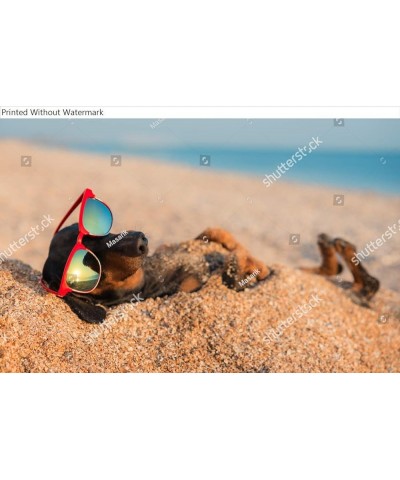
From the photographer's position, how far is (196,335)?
10.7 ft

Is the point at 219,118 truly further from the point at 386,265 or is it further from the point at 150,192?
the point at 150,192

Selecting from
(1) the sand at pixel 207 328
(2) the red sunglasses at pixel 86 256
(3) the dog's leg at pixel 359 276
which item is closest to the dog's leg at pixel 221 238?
(1) the sand at pixel 207 328

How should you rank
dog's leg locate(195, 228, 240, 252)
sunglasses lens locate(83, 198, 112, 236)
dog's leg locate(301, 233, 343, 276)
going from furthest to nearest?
dog's leg locate(301, 233, 343, 276) < dog's leg locate(195, 228, 240, 252) < sunglasses lens locate(83, 198, 112, 236)

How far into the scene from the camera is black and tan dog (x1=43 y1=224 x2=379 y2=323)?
306 centimetres

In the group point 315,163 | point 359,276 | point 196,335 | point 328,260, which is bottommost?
point 196,335

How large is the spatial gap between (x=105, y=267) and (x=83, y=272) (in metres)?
0.13

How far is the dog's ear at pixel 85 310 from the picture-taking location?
122 inches

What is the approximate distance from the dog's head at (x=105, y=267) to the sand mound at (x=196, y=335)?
0.07 meters

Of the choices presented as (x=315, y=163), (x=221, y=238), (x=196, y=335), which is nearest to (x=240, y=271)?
(x=221, y=238)

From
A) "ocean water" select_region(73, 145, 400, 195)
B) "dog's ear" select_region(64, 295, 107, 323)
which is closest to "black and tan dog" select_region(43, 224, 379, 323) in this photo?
"dog's ear" select_region(64, 295, 107, 323)

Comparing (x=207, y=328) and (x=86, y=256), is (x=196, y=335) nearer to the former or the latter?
(x=207, y=328)

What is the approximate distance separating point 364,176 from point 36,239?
3606 millimetres

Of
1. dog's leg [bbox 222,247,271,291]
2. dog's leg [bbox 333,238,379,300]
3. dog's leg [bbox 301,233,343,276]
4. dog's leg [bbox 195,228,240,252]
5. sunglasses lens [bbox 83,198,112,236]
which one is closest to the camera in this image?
sunglasses lens [bbox 83,198,112,236]

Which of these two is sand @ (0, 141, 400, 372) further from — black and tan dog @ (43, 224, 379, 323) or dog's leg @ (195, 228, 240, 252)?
dog's leg @ (195, 228, 240, 252)
